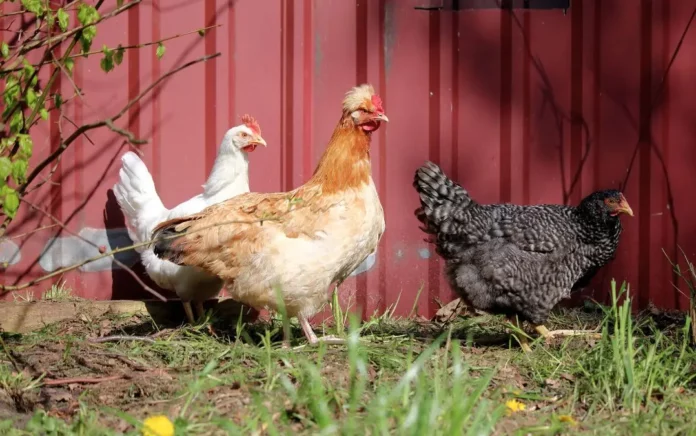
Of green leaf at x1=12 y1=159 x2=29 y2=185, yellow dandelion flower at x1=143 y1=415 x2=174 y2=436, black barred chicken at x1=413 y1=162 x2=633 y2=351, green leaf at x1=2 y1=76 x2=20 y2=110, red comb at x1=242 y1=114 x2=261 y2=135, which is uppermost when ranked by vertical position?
green leaf at x1=2 y1=76 x2=20 y2=110

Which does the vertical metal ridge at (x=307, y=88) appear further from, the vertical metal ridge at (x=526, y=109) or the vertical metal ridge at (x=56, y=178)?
the vertical metal ridge at (x=56, y=178)

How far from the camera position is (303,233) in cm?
422

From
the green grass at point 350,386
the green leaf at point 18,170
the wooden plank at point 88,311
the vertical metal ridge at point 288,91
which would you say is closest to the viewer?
the green grass at point 350,386

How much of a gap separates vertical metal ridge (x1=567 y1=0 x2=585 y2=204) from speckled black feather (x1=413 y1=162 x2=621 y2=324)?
731mm

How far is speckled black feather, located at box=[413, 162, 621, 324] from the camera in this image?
4.53 meters

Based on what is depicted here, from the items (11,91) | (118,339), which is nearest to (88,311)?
(118,339)

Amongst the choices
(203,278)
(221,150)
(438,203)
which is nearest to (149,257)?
(203,278)

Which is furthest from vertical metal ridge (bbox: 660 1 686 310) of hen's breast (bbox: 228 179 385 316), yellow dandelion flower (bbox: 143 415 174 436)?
yellow dandelion flower (bbox: 143 415 174 436)

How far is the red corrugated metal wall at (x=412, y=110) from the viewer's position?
527cm

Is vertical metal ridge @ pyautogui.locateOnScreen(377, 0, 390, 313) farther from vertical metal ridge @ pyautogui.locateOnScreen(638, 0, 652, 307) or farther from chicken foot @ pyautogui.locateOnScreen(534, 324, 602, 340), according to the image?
vertical metal ridge @ pyautogui.locateOnScreen(638, 0, 652, 307)

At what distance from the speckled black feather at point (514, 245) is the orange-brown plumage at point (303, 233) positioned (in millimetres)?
508

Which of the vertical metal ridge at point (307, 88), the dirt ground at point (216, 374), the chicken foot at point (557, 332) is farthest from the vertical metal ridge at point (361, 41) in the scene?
the dirt ground at point (216, 374)

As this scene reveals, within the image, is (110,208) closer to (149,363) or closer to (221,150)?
(221,150)

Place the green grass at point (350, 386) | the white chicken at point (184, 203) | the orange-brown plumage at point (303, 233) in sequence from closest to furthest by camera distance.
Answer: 1. the green grass at point (350, 386)
2. the orange-brown plumage at point (303, 233)
3. the white chicken at point (184, 203)
